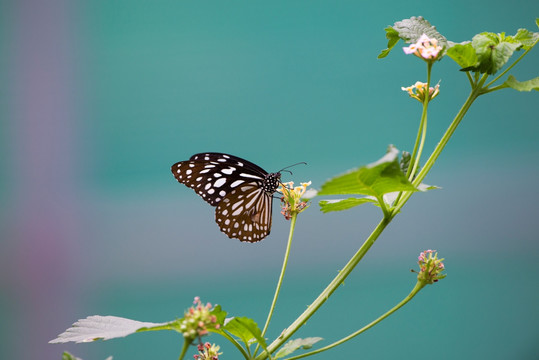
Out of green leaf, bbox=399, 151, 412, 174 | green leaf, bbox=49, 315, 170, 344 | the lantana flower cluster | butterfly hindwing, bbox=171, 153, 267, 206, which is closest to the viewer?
the lantana flower cluster

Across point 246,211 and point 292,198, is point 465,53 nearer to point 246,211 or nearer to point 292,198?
point 292,198

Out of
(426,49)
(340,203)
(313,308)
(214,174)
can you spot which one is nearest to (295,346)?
(313,308)

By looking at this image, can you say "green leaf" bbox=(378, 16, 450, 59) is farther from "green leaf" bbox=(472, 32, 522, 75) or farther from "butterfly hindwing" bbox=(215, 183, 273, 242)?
"butterfly hindwing" bbox=(215, 183, 273, 242)

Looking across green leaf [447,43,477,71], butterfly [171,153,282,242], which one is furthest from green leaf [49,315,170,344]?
green leaf [447,43,477,71]

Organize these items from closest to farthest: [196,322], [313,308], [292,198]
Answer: [196,322]
[313,308]
[292,198]

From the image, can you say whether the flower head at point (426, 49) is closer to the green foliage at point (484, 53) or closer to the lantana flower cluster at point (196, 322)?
the green foliage at point (484, 53)

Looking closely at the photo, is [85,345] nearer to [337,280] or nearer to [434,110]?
[434,110]
